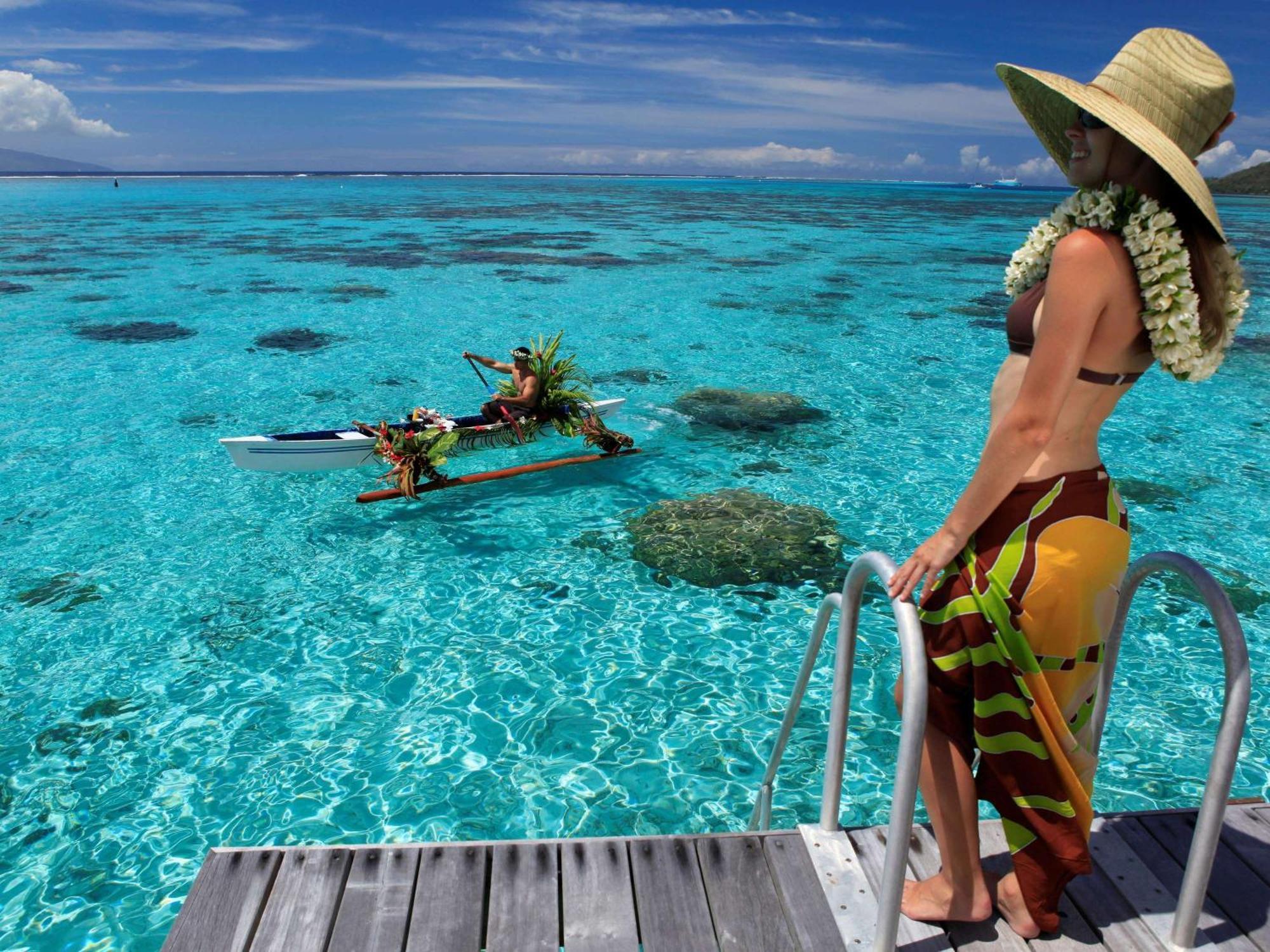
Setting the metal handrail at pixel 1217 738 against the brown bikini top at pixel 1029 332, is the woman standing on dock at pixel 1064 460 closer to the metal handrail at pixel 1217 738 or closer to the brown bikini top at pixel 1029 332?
the brown bikini top at pixel 1029 332

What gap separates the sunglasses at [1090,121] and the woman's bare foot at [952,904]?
8.13 feet

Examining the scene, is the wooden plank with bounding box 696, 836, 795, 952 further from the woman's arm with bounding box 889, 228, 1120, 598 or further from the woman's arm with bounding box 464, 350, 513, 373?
the woman's arm with bounding box 464, 350, 513, 373

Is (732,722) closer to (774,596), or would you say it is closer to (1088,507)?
(774,596)

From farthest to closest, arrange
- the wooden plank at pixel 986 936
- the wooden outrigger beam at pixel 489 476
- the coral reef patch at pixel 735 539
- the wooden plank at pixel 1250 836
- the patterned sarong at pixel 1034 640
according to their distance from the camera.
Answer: the wooden outrigger beam at pixel 489 476, the coral reef patch at pixel 735 539, the wooden plank at pixel 1250 836, the wooden plank at pixel 986 936, the patterned sarong at pixel 1034 640

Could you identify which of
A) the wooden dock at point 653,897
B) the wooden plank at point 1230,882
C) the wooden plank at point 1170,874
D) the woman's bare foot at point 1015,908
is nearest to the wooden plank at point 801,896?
the wooden dock at point 653,897

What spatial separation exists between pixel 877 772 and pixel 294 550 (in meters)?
6.20

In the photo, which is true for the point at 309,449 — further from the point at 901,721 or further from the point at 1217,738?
the point at 1217,738

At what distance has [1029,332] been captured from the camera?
262 cm

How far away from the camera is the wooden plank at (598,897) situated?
3.05 meters

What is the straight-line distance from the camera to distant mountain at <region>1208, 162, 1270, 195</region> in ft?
371

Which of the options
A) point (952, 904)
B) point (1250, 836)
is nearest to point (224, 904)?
point (952, 904)

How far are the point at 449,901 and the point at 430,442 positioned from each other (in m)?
7.13

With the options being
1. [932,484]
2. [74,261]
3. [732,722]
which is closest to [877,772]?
[732,722]

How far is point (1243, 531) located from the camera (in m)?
9.64
